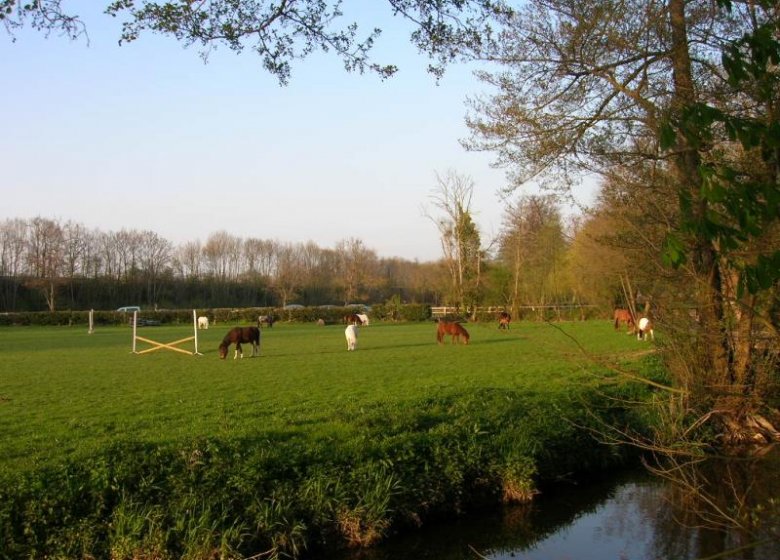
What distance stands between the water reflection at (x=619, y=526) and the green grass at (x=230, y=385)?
2.17 meters

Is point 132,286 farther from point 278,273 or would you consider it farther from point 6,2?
point 6,2

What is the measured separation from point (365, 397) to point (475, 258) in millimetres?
44219

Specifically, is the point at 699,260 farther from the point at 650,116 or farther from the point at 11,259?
the point at 11,259

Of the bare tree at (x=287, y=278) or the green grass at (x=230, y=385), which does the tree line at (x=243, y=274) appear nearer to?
the bare tree at (x=287, y=278)

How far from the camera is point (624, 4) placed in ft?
32.1

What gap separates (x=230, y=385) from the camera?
15211mm

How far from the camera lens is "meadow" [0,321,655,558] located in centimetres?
702

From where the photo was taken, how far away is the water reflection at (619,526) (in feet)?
25.1

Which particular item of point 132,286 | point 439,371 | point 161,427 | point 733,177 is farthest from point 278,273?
point 733,177

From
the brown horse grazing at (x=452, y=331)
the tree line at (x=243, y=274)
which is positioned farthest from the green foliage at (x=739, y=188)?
the tree line at (x=243, y=274)

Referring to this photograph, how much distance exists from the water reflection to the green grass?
217cm

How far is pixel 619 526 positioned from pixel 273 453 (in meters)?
4.44

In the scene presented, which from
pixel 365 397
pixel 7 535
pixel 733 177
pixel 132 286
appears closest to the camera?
pixel 733 177

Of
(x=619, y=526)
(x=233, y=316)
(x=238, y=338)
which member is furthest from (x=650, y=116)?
(x=233, y=316)
